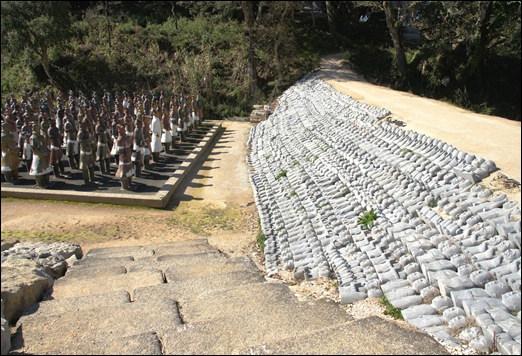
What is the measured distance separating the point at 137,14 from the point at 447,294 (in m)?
23.3

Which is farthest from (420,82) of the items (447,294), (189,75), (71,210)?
(447,294)

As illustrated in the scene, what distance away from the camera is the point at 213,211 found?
8445 millimetres

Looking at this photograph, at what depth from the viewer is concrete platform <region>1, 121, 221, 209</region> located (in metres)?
8.44

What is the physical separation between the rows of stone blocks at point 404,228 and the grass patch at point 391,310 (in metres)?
0.05

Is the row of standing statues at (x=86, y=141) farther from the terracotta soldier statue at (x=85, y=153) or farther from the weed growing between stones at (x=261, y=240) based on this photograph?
the weed growing between stones at (x=261, y=240)

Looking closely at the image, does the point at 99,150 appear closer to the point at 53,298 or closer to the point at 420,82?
the point at 53,298

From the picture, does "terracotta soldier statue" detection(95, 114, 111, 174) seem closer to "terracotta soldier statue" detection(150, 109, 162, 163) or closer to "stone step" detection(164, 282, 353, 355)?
"terracotta soldier statue" detection(150, 109, 162, 163)

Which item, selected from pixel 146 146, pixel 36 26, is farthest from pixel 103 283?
pixel 36 26

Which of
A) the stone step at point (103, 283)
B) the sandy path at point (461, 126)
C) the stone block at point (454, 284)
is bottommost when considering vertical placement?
the stone step at point (103, 283)

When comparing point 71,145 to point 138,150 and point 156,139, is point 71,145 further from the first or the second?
point 156,139

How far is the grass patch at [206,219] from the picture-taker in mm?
7734

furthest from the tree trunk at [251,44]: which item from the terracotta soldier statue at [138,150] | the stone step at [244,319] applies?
the stone step at [244,319]

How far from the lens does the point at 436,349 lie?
9.42ft

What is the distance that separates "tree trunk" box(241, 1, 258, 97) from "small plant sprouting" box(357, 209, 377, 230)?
12.8 m
